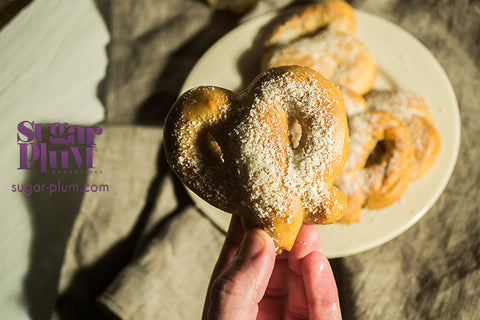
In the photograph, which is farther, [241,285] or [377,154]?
[377,154]

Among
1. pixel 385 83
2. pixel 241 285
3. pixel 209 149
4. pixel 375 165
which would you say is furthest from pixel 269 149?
pixel 385 83

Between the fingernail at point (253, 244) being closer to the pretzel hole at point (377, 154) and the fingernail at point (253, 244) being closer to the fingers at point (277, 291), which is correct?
the fingers at point (277, 291)

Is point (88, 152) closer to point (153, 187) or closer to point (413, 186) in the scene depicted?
point (153, 187)

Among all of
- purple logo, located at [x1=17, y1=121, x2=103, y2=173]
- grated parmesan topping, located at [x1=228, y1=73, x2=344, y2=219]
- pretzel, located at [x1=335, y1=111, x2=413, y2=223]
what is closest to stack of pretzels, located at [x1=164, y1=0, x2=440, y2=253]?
grated parmesan topping, located at [x1=228, y1=73, x2=344, y2=219]

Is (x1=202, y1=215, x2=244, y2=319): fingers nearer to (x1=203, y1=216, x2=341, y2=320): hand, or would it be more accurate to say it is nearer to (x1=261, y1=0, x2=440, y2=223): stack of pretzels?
(x1=203, y1=216, x2=341, y2=320): hand

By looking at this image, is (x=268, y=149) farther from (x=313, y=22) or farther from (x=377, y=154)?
(x=313, y=22)

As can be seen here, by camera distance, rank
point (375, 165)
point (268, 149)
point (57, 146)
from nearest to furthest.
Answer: point (268, 149)
point (375, 165)
point (57, 146)

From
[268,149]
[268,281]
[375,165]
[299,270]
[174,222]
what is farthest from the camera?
[174,222]
